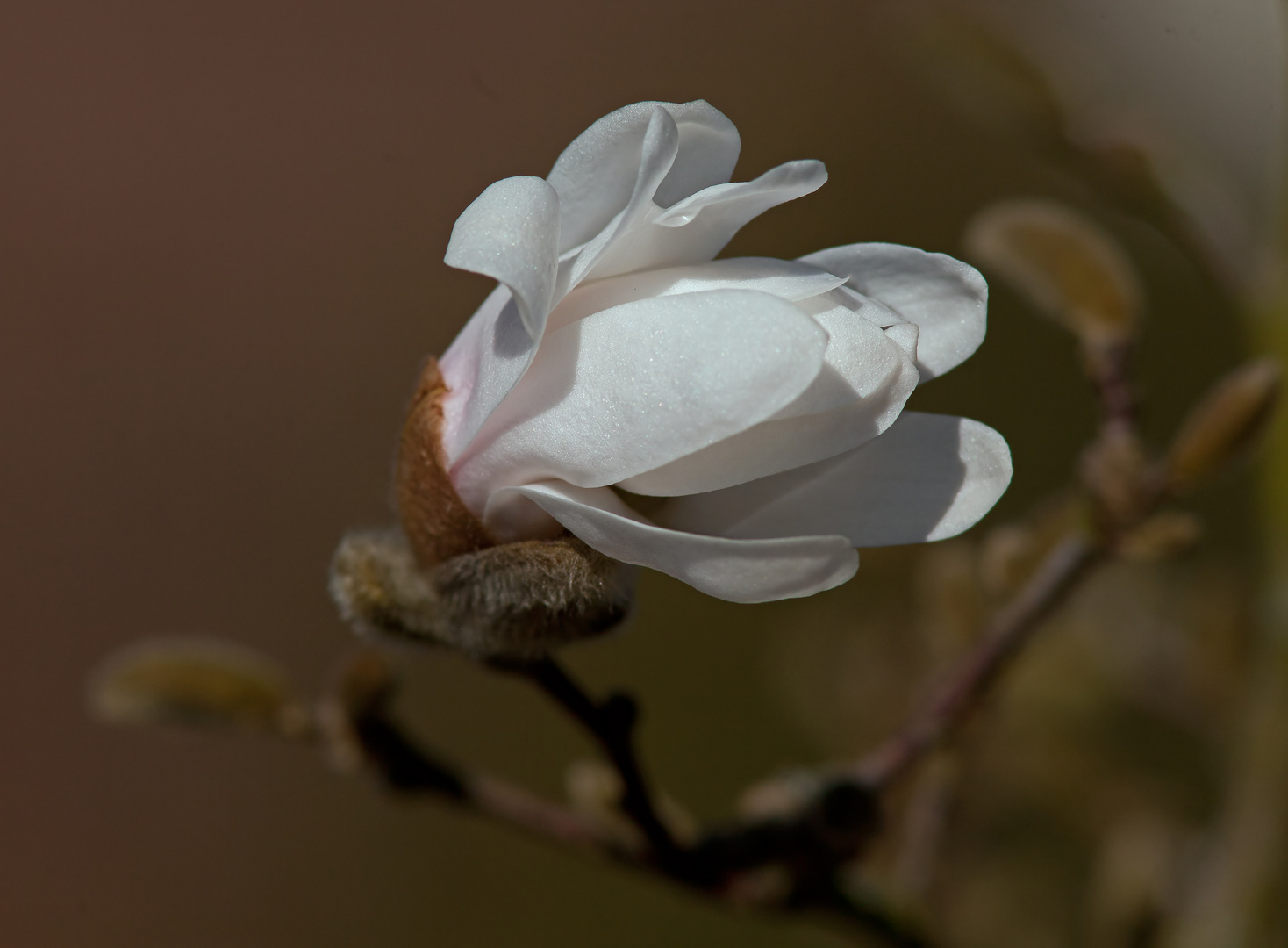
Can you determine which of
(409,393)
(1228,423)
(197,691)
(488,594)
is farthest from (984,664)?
(409,393)

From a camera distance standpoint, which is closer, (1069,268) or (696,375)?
(696,375)

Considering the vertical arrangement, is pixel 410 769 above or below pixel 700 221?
below

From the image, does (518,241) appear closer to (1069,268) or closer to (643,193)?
(643,193)

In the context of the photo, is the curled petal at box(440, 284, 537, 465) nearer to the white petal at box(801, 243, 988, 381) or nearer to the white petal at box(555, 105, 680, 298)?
the white petal at box(555, 105, 680, 298)

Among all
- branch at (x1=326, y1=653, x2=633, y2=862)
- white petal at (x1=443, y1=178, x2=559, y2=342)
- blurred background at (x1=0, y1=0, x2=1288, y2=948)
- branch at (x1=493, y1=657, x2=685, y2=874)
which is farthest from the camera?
blurred background at (x1=0, y1=0, x2=1288, y2=948)

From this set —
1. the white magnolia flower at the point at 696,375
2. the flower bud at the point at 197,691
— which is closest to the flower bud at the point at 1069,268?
the white magnolia flower at the point at 696,375

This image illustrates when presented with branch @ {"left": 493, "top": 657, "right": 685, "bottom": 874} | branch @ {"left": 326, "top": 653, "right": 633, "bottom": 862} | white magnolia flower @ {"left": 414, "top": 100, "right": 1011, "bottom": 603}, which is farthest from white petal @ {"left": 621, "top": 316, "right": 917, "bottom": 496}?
branch @ {"left": 326, "top": 653, "right": 633, "bottom": 862}
